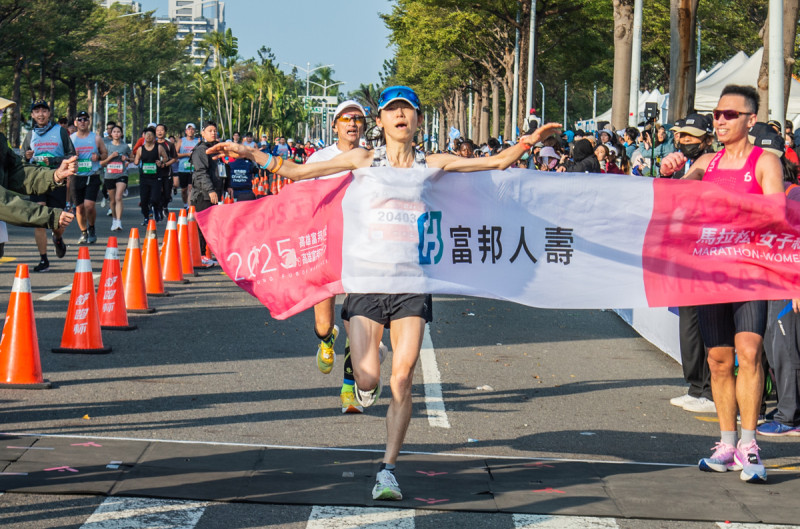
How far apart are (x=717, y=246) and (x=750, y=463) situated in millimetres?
1244

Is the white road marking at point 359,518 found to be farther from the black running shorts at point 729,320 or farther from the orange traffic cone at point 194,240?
the orange traffic cone at point 194,240

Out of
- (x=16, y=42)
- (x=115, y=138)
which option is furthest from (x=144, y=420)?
(x=16, y=42)

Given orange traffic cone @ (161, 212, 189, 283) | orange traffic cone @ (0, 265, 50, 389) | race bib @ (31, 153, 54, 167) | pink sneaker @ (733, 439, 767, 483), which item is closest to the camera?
pink sneaker @ (733, 439, 767, 483)

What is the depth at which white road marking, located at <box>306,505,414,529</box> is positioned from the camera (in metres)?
5.50

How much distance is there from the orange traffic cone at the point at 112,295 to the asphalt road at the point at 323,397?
26cm

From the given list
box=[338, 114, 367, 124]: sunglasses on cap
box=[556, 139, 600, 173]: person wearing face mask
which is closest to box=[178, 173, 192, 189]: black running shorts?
box=[556, 139, 600, 173]: person wearing face mask

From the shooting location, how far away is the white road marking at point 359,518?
5.50m

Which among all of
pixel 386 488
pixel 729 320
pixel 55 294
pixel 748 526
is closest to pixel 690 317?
pixel 729 320

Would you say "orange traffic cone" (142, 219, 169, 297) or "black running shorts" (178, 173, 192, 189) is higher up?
"black running shorts" (178, 173, 192, 189)

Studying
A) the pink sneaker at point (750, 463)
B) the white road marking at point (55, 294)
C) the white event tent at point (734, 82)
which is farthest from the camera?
the white event tent at point (734, 82)

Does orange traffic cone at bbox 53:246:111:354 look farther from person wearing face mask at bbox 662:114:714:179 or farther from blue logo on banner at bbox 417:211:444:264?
person wearing face mask at bbox 662:114:714:179

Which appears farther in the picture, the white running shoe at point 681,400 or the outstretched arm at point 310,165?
the white running shoe at point 681,400

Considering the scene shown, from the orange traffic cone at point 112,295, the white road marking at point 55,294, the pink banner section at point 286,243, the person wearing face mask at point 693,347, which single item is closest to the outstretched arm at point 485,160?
the pink banner section at point 286,243

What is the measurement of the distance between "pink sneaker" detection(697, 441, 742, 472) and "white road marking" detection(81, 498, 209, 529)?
9.25ft
